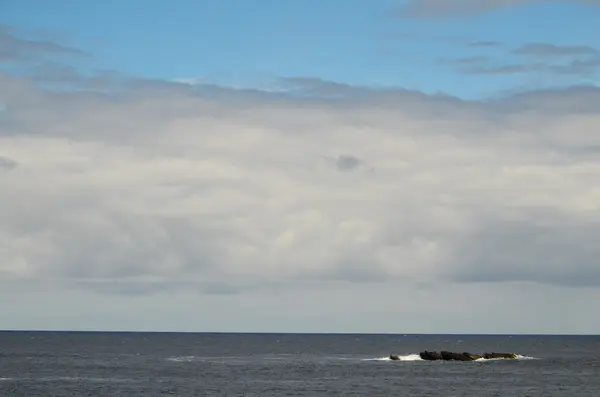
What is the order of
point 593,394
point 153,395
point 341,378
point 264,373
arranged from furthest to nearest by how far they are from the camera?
point 264,373 → point 341,378 → point 593,394 → point 153,395

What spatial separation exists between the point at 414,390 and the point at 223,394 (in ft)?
83.1

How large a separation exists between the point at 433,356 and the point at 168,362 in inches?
2183

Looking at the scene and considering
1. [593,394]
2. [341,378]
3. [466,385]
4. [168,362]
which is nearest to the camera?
[593,394]

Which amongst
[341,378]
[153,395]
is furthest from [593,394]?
[153,395]

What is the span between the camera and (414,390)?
395 ft

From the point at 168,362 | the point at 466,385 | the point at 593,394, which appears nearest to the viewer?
the point at 593,394

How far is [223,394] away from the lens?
11306 cm

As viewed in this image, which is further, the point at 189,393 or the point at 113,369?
the point at 113,369

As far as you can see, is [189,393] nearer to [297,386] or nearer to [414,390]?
[297,386]

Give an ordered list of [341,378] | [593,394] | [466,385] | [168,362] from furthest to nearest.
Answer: [168,362] < [341,378] < [466,385] < [593,394]

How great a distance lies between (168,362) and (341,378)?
5577cm

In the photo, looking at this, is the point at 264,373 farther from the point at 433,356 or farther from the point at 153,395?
the point at 433,356

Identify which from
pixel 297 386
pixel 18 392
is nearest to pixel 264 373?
pixel 297 386

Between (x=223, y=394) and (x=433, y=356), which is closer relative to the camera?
(x=223, y=394)
